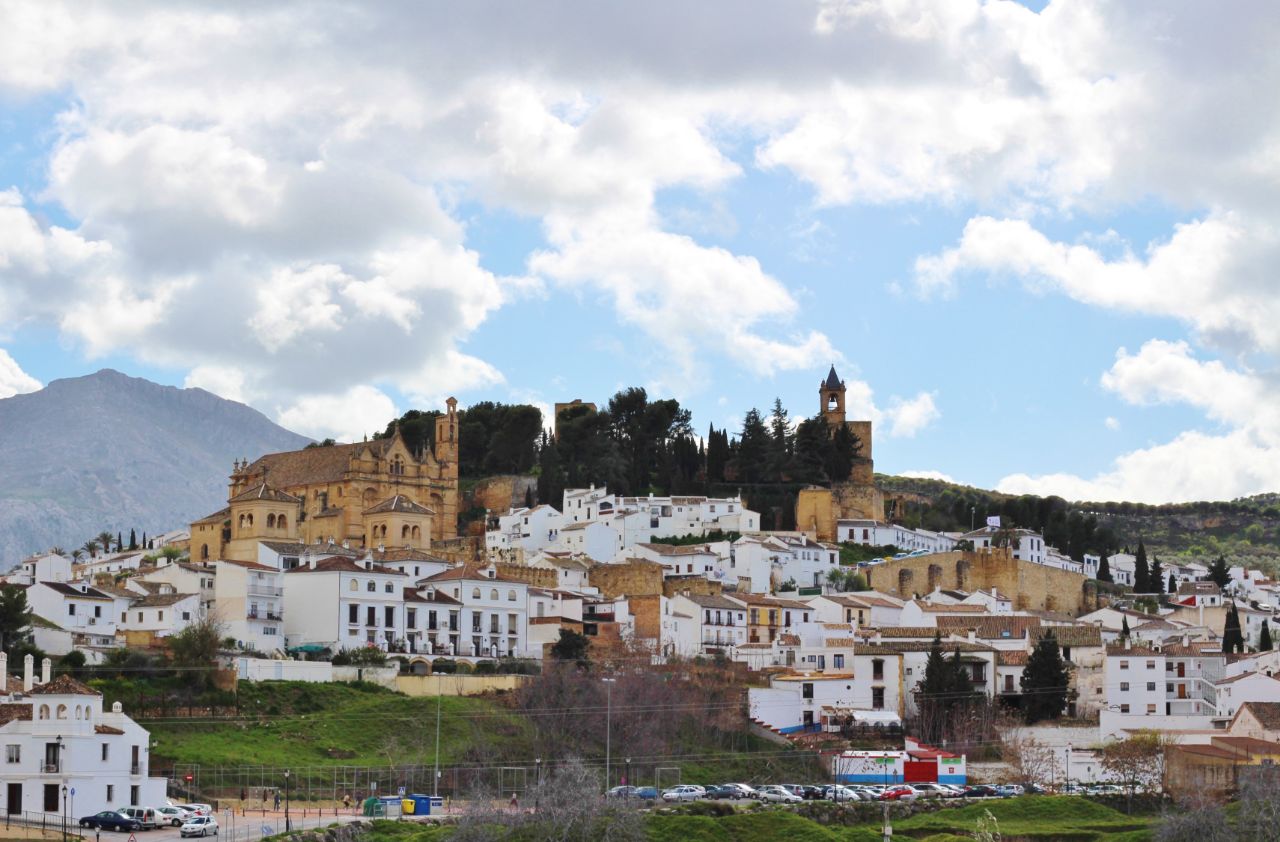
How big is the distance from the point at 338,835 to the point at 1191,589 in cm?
6509

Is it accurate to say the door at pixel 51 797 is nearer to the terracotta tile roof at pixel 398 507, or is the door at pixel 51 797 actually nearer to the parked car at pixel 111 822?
the parked car at pixel 111 822

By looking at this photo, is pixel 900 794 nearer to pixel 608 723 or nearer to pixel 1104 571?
pixel 608 723

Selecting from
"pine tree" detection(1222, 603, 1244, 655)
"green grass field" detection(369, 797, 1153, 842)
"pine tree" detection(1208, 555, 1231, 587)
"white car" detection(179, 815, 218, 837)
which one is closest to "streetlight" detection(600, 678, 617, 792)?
"green grass field" detection(369, 797, 1153, 842)

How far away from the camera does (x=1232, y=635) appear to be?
82625 mm

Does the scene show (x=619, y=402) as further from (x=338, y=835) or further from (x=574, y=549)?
(x=338, y=835)

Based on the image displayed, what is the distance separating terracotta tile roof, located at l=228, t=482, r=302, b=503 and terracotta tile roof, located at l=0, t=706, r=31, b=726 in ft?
137

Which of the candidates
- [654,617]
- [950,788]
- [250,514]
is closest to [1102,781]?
[950,788]

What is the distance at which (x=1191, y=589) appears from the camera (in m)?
103

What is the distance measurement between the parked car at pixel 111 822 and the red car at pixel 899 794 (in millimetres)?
21652

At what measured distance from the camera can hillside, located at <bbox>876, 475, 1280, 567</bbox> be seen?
122m

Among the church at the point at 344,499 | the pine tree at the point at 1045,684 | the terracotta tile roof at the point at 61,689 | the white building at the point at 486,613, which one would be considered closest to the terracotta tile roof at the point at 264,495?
the church at the point at 344,499

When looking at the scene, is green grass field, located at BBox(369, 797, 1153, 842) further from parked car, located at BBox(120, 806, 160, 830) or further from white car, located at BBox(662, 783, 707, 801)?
parked car, located at BBox(120, 806, 160, 830)

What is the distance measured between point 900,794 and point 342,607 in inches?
945

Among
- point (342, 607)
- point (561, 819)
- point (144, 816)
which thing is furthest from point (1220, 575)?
point (144, 816)
